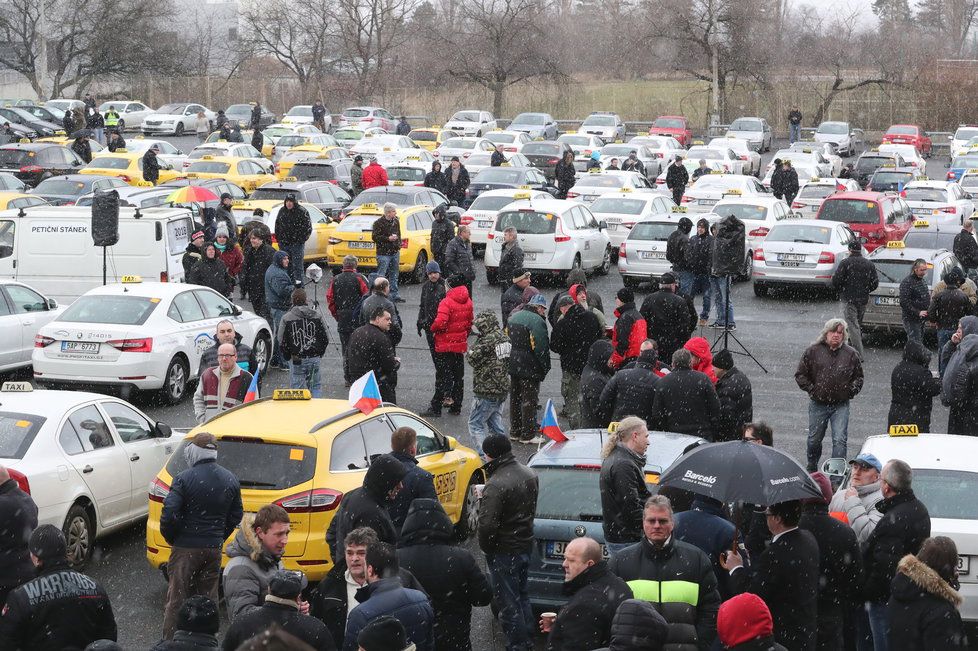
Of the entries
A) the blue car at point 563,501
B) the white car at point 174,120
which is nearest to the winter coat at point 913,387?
the blue car at point 563,501

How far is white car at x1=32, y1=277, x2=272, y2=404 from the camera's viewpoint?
1603cm

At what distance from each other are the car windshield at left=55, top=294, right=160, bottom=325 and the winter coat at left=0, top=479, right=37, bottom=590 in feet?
26.7

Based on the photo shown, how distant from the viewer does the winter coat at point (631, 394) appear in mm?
11906

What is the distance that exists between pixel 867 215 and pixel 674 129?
32.0 m

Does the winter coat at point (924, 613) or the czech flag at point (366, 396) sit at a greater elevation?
the czech flag at point (366, 396)

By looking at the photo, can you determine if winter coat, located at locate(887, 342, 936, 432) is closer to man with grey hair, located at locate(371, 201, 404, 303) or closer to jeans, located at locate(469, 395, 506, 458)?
jeans, located at locate(469, 395, 506, 458)

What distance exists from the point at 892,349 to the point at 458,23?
57986 mm

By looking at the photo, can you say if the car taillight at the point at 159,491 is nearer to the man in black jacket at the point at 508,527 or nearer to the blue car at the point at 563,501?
the man in black jacket at the point at 508,527

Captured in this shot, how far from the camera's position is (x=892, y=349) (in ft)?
68.1

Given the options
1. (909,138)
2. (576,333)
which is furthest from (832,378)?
(909,138)

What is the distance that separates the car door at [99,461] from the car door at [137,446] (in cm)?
8

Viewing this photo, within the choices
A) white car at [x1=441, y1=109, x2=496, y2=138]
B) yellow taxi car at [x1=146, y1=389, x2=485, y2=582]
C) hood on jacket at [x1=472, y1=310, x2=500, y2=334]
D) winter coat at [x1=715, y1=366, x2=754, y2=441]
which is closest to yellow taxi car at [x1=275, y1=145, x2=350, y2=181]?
white car at [x1=441, y1=109, x2=496, y2=138]

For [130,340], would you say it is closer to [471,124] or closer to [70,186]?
[70,186]

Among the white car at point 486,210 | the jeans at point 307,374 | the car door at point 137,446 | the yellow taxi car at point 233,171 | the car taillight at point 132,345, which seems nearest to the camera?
the car door at point 137,446
